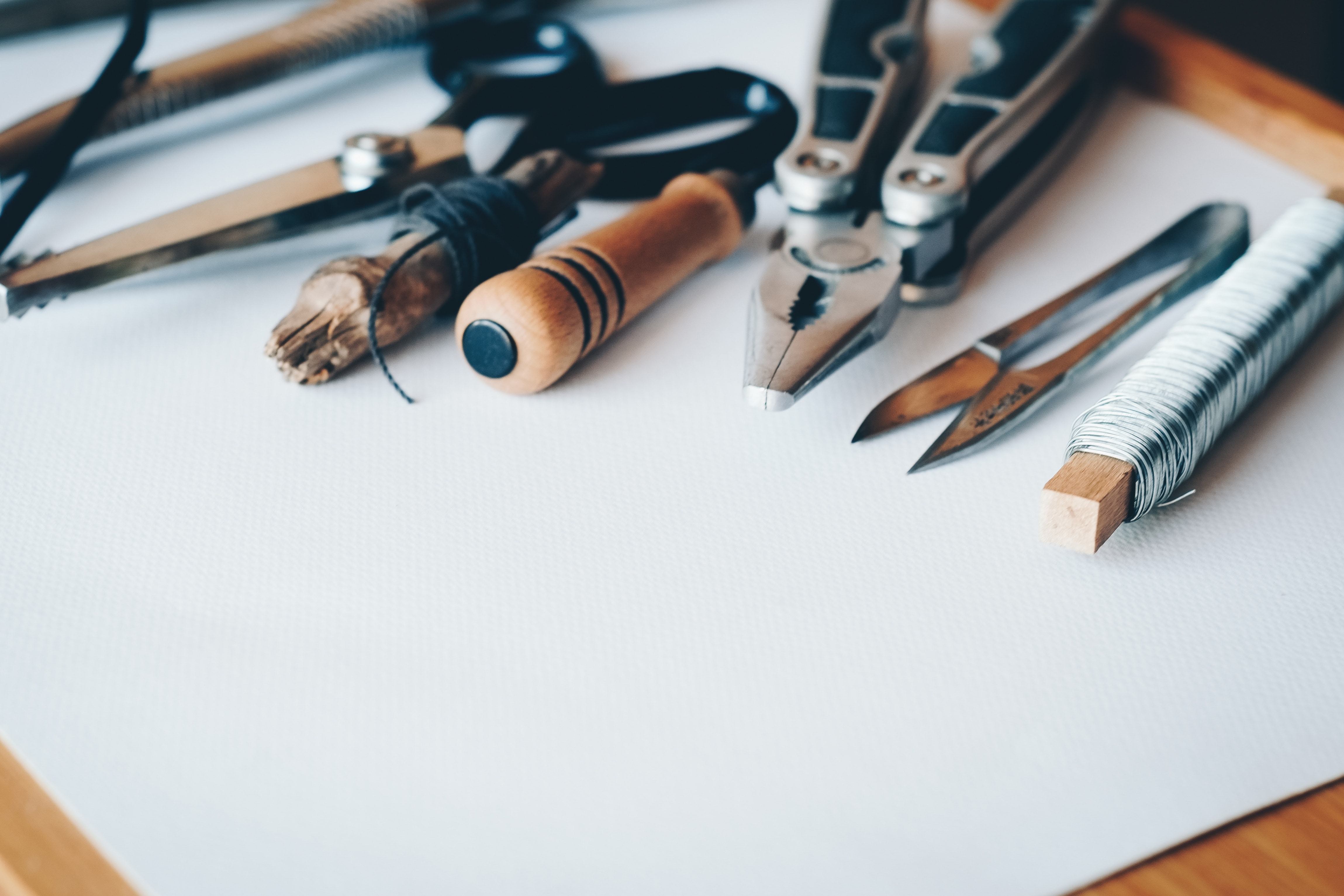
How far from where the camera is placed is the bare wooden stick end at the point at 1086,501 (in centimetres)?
42

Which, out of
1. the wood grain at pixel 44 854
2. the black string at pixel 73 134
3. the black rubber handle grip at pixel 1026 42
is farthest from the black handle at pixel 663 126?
the wood grain at pixel 44 854

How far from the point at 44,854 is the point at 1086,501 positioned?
359 millimetres

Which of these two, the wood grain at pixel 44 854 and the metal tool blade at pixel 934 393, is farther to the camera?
the metal tool blade at pixel 934 393

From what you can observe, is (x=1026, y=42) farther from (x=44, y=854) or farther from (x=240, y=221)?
(x=44, y=854)

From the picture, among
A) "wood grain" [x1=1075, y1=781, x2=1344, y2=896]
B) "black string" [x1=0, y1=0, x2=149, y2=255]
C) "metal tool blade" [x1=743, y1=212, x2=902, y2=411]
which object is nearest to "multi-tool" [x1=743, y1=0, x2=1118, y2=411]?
"metal tool blade" [x1=743, y1=212, x2=902, y2=411]

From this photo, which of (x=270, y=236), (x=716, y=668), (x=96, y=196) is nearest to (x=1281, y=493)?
(x=716, y=668)

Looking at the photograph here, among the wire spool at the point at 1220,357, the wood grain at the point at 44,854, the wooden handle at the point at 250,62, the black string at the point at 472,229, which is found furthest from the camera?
the wooden handle at the point at 250,62

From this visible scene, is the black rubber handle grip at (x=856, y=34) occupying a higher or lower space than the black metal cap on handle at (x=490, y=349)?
higher

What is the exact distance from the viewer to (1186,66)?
2.45 feet

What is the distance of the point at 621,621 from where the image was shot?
0.43 metres

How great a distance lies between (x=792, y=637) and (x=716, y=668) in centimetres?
3

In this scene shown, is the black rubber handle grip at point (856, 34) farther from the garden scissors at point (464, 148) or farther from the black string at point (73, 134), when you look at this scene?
the black string at point (73, 134)

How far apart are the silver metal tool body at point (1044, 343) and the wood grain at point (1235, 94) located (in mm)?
144

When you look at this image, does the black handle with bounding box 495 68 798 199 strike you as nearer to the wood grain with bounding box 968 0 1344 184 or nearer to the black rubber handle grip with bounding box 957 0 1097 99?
the black rubber handle grip with bounding box 957 0 1097 99
